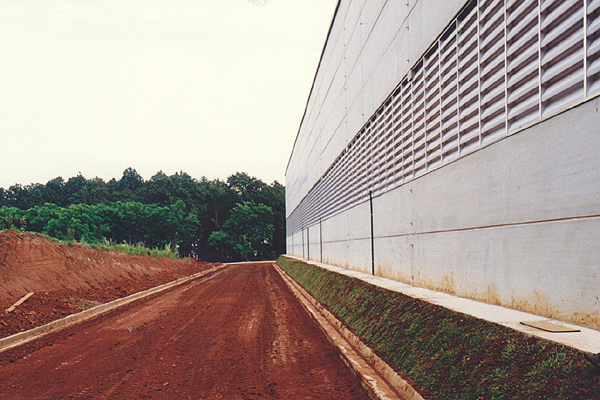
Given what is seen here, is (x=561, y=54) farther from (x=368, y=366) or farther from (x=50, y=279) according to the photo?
(x=50, y=279)

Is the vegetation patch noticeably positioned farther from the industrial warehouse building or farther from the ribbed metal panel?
the ribbed metal panel

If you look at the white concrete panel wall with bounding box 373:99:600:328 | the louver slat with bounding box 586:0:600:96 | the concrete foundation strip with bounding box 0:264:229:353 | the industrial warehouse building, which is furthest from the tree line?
the louver slat with bounding box 586:0:600:96

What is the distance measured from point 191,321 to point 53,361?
4.23m

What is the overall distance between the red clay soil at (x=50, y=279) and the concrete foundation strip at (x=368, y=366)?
717 cm

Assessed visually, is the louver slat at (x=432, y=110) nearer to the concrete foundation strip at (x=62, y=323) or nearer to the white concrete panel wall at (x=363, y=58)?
the white concrete panel wall at (x=363, y=58)

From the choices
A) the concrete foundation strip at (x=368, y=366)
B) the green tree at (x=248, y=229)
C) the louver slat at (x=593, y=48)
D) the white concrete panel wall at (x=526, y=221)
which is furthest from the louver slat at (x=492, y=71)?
the green tree at (x=248, y=229)

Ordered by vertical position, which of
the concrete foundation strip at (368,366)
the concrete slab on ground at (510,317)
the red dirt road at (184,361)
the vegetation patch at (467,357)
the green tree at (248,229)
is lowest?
the red dirt road at (184,361)

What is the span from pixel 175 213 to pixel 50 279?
A: 57888 mm

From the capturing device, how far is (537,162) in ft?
18.8

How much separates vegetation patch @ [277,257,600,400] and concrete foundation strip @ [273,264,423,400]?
108 millimetres

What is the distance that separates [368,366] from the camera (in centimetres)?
704

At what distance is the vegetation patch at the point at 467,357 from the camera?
12.4ft

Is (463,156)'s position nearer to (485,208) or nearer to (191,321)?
(485,208)

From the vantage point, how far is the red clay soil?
13659 millimetres
